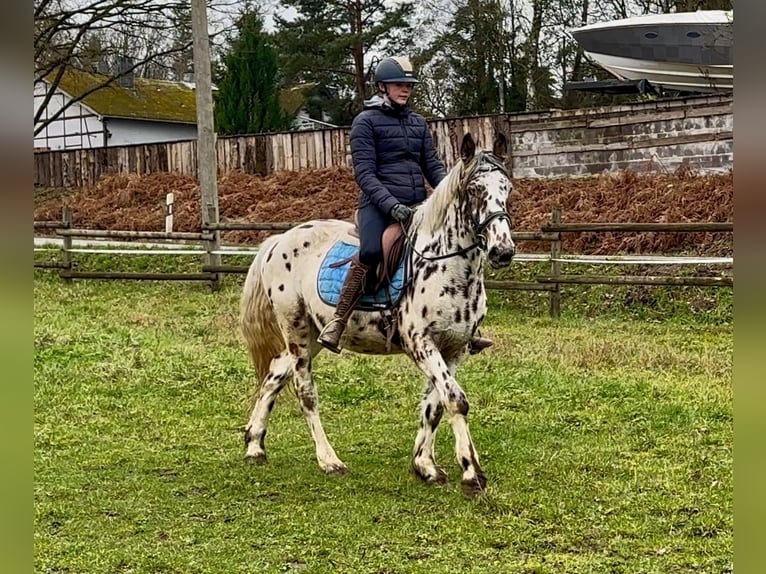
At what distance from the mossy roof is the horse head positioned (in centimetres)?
3462

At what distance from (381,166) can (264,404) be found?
72.6 inches

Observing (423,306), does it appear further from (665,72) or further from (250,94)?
(250,94)

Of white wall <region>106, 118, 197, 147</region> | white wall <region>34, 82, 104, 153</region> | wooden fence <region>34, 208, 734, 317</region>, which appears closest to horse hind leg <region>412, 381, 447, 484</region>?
wooden fence <region>34, 208, 734, 317</region>

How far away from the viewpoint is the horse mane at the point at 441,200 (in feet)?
16.9

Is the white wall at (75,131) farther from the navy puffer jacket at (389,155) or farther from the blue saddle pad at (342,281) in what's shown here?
the navy puffer jacket at (389,155)

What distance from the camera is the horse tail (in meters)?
6.29

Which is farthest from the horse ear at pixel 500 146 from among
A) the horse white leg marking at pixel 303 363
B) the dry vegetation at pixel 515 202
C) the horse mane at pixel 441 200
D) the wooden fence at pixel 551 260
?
the dry vegetation at pixel 515 202

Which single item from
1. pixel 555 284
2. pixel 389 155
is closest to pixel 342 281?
pixel 389 155

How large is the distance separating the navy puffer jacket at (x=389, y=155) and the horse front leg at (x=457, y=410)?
939 millimetres

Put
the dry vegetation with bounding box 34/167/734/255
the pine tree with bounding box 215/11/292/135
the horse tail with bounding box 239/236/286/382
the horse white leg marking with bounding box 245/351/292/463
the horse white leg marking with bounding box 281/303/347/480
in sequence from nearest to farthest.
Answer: the horse white leg marking with bounding box 281/303/347/480, the horse white leg marking with bounding box 245/351/292/463, the horse tail with bounding box 239/236/286/382, the dry vegetation with bounding box 34/167/734/255, the pine tree with bounding box 215/11/292/135

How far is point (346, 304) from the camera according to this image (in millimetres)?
5539

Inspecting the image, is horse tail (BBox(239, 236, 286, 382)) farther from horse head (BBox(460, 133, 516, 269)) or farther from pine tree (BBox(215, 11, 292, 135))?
pine tree (BBox(215, 11, 292, 135))
